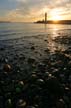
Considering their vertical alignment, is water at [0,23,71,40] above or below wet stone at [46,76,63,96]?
below

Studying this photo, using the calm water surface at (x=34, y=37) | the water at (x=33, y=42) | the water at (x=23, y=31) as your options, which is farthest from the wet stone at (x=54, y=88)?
the water at (x=23, y=31)

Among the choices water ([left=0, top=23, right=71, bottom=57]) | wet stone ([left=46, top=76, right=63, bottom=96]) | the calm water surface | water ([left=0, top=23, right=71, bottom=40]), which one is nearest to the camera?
wet stone ([left=46, top=76, right=63, bottom=96])

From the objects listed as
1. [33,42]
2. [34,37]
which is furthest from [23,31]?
[33,42]

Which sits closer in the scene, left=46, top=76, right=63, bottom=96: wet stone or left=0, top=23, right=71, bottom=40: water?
left=46, top=76, right=63, bottom=96: wet stone

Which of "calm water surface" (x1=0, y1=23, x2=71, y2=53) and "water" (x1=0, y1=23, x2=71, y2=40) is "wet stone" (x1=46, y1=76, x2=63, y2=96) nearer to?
"calm water surface" (x1=0, y1=23, x2=71, y2=53)

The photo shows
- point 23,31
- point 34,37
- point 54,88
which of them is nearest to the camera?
point 54,88

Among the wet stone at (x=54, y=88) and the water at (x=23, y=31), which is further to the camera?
the water at (x=23, y=31)

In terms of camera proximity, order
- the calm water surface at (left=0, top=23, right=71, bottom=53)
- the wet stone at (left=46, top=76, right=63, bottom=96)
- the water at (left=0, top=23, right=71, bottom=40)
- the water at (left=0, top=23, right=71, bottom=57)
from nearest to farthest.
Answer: the wet stone at (left=46, top=76, right=63, bottom=96) → the water at (left=0, top=23, right=71, bottom=57) → the calm water surface at (left=0, top=23, right=71, bottom=53) → the water at (left=0, top=23, right=71, bottom=40)

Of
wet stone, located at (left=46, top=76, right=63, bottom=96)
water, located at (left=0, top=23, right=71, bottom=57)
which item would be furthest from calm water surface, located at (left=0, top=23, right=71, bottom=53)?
wet stone, located at (left=46, top=76, right=63, bottom=96)

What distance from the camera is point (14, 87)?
21.6 feet

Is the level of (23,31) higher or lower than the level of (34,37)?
lower

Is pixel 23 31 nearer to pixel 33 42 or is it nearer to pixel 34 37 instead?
pixel 34 37

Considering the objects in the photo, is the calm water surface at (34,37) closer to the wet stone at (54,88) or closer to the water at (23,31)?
the water at (23,31)

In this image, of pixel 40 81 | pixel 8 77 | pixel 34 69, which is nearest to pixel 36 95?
pixel 40 81
